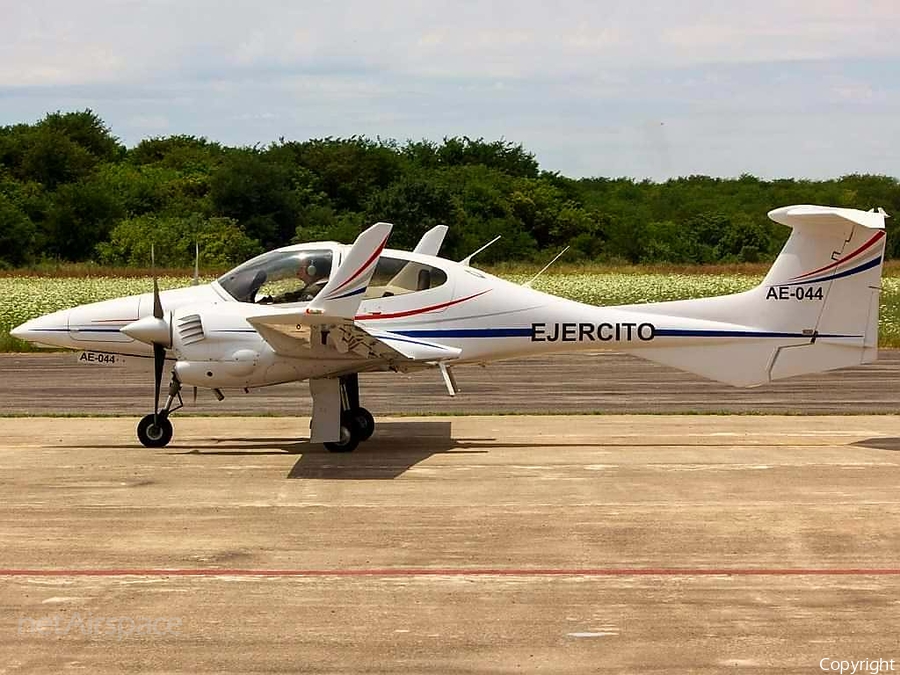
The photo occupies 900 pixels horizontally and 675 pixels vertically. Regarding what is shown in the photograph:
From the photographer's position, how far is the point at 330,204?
213ft

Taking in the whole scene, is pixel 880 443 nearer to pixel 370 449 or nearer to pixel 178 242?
pixel 370 449

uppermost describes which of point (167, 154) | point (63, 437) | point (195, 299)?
point (167, 154)

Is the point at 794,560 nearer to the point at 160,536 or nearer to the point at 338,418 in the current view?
the point at 160,536

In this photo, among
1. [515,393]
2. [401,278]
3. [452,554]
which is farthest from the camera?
[515,393]

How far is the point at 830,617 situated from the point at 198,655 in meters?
3.99

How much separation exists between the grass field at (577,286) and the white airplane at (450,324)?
1576 centimetres

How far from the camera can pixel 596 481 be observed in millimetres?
12445

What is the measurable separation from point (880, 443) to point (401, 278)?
244 inches

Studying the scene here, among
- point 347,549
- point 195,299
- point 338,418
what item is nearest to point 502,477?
point 338,418

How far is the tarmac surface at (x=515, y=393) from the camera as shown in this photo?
1875 cm
